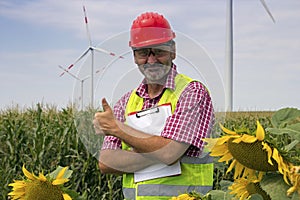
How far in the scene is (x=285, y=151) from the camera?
821 mm

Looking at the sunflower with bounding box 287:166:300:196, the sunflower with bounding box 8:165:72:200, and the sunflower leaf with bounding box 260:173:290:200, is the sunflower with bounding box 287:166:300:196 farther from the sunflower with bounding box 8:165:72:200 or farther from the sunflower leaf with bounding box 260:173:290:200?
the sunflower with bounding box 8:165:72:200

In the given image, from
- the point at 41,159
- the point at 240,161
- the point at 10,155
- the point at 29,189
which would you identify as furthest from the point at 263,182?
the point at 10,155

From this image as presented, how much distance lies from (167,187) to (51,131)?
348 centimetres

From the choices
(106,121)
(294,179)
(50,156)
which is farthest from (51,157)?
(294,179)

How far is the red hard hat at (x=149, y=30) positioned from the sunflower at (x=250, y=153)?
3.48 feet

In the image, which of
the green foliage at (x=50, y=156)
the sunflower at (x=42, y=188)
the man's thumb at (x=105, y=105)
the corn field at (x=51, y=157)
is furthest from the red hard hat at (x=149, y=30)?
the green foliage at (x=50, y=156)

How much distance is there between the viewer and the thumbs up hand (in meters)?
1.97

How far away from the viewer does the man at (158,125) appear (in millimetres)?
2080

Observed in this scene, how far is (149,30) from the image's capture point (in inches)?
84.7

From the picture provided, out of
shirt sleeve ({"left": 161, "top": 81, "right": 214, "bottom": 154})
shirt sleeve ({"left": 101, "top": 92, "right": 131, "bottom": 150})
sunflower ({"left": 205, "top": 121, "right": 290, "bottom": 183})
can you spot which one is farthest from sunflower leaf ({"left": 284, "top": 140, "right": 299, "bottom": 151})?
shirt sleeve ({"left": 101, "top": 92, "right": 131, "bottom": 150})

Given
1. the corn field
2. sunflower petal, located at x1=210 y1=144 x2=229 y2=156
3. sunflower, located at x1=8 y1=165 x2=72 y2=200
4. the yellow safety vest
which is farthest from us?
the corn field

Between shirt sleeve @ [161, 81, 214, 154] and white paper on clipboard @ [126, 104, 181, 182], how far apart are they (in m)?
0.03

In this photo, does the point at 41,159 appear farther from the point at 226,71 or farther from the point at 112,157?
the point at 226,71

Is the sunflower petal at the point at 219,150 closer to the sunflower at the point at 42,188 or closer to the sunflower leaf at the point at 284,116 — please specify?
the sunflower leaf at the point at 284,116
